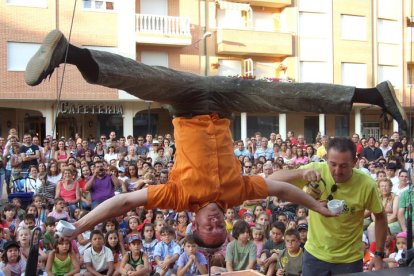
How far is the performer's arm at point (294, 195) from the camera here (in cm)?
348

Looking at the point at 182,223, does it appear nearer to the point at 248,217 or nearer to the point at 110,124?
the point at 248,217

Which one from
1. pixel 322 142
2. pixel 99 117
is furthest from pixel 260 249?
pixel 99 117

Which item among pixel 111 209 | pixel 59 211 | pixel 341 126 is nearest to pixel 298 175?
pixel 111 209

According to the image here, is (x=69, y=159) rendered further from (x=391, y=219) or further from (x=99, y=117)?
(x=99, y=117)

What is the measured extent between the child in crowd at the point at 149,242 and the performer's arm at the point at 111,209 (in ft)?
10.4

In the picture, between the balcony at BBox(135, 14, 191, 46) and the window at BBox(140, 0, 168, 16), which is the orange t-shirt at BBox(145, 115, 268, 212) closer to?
the balcony at BBox(135, 14, 191, 46)

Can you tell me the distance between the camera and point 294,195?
139 inches

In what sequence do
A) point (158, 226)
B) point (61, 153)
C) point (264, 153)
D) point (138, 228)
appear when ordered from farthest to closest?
point (264, 153) < point (61, 153) < point (138, 228) < point (158, 226)

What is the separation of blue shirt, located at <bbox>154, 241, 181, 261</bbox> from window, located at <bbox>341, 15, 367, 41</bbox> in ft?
53.8

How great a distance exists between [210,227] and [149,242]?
330cm

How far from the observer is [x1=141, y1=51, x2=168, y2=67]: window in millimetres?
17250

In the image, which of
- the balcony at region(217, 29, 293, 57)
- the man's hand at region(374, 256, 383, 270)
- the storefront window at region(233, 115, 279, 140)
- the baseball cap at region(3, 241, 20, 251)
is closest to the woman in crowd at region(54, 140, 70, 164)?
the baseball cap at region(3, 241, 20, 251)

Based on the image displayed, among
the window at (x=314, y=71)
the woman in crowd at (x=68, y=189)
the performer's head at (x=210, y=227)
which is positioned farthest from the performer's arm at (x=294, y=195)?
the window at (x=314, y=71)

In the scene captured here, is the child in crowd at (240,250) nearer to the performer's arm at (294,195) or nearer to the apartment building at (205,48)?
the performer's arm at (294,195)
